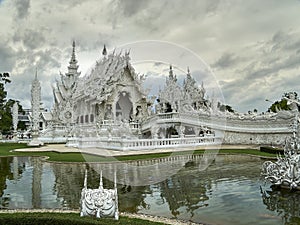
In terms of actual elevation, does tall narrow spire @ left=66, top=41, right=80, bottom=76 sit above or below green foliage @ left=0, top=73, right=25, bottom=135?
above

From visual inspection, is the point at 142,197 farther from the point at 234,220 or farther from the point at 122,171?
the point at 122,171

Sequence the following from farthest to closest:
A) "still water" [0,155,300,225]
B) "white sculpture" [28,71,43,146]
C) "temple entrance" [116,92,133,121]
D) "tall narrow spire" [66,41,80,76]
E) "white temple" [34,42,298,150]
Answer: "tall narrow spire" [66,41,80,76] → "temple entrance" [116,92,133,121] → "white sculpture" [28,71,43,146] → "white temple" [34,42,298,150] → "still water" [0,155,300,225]

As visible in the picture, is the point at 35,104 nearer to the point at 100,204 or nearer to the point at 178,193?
the point at 178,193

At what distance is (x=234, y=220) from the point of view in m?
6.30

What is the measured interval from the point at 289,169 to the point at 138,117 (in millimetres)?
27207

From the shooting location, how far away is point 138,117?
35.5 metres

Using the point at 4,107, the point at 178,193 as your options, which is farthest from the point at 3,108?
the point at 178,193

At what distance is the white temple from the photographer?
24922 mm

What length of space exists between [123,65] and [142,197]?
87.7 ft

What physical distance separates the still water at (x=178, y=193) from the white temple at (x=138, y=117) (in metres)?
8.92

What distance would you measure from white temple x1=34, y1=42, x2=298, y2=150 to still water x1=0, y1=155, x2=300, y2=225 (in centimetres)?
892

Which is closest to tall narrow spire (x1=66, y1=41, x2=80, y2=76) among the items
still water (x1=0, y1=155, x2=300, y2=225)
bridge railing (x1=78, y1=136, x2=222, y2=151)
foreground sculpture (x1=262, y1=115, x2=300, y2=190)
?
bridge railing (x1=78, y1=136, x2=222, y2=151)

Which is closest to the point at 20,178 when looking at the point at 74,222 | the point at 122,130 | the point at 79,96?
the point at 74,222

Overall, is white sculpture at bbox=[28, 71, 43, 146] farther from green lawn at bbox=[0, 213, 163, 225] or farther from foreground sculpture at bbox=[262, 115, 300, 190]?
green lawn at bbox=[0, 213, 163, 225]
